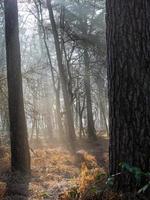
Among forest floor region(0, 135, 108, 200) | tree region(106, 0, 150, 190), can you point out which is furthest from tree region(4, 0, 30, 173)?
tree region(106, 0, 150, 190)

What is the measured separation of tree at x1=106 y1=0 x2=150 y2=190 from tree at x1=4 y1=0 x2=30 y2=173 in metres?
6.04

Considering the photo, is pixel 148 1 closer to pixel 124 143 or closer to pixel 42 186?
pixel 124 143

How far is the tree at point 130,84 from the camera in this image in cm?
479

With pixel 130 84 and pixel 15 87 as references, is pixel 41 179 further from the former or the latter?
pixel 130 84

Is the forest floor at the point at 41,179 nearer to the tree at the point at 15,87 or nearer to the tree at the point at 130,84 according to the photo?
the tree at the point at 15,87

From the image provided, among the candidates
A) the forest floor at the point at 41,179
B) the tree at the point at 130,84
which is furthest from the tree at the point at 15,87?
the tree at the point at 130,84

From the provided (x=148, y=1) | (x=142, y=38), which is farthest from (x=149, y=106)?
(x=148, y=1)

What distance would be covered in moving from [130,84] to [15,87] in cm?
631

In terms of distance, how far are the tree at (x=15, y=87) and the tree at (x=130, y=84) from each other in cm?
604

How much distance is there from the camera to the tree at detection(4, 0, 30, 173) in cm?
1066

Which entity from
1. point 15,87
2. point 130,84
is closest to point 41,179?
point 15,87

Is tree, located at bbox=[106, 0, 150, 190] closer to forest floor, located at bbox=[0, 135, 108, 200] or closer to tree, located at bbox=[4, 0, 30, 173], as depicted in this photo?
forest floor, located at bbox=[0, 135, 108, 200]

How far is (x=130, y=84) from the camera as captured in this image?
4840 millimetres

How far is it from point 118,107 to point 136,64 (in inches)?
23.3
